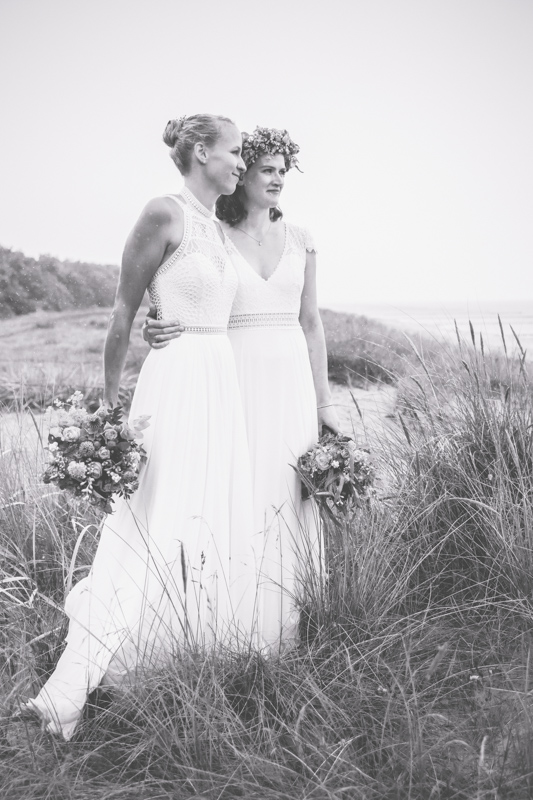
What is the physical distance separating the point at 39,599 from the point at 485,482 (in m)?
2.46

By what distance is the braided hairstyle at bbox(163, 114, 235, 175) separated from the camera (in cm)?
287

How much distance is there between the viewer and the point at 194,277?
2.82m

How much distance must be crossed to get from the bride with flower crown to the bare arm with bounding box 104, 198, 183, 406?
0.51 meters

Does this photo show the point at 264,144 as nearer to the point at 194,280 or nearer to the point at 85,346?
the point at 194,280

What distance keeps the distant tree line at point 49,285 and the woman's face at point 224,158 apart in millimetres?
8365

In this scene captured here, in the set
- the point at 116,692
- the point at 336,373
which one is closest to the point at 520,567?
the point at 116,692

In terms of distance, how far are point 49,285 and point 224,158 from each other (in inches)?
347

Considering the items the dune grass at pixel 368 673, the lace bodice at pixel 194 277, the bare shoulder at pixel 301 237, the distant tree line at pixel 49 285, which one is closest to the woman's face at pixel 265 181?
the bare shoulder at pixel 301 237

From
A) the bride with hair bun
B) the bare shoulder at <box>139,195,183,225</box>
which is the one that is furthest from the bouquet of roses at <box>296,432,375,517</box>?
the bare shoulder at <box>139,195,183,225</box>

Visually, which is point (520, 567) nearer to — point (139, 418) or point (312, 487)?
point (312, 487)

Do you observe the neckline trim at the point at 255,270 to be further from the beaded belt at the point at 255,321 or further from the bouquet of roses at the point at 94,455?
the bouquet of roses at the point at 94,455

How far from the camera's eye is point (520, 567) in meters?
2.99

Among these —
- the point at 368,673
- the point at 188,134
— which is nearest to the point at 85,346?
the point at 188,134

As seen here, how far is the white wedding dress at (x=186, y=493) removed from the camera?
2.73 meters
